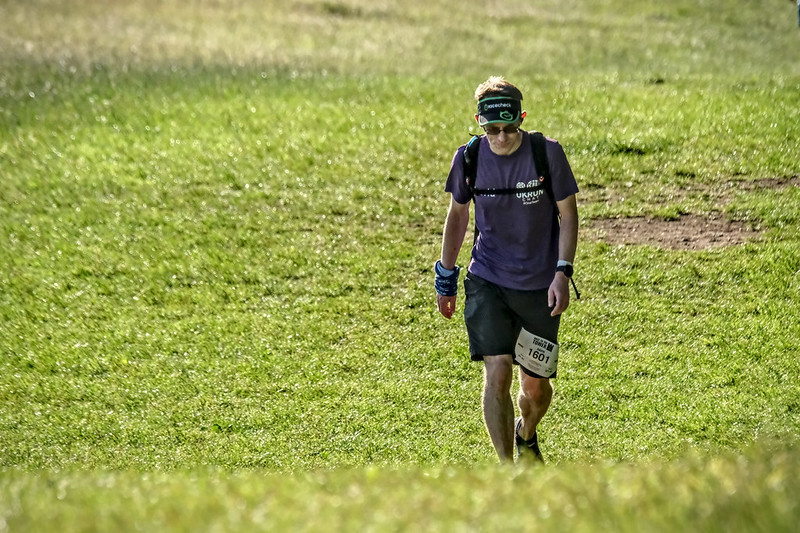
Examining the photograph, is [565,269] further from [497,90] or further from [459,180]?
[497,90]

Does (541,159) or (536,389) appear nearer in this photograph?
(541,159)

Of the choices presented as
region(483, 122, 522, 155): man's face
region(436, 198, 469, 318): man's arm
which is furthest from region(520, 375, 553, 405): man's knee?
region(483, 122, 522, 155): man's face

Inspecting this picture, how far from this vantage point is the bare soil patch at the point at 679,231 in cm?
1382

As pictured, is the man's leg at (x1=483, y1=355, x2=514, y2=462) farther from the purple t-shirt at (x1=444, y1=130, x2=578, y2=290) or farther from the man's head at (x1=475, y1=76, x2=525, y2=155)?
the man's head at (x1=475, y1=76, x2=525, y2=155)

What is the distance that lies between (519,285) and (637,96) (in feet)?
40.7

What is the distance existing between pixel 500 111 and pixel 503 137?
19cm

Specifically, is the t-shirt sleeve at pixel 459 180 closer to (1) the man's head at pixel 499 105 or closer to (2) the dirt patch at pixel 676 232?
(1) the man's head at pixel 499 105

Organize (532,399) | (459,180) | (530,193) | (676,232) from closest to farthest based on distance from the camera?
(530,193) < (459,180) < (532,399) < (676,232)

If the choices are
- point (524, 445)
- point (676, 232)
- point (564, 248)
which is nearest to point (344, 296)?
point (676, 232)

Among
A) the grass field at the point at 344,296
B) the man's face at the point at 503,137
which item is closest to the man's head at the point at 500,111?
the man's face at the point at 503,137

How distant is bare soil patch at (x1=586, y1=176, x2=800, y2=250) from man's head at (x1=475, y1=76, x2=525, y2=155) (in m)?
6.41

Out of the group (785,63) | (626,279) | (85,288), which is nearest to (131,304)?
(85,288)

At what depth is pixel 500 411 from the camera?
26.0 ft

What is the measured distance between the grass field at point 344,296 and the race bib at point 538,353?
0.91 metres
